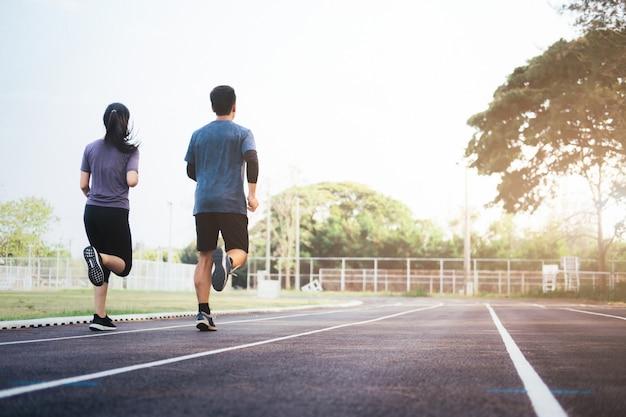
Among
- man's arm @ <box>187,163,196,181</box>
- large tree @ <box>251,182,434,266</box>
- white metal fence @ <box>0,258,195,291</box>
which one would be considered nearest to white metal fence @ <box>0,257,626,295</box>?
white metal fence @ <box>0,258,195,291</box>

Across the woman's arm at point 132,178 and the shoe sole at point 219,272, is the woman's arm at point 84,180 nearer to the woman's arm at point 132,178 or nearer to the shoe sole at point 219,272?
the woman's arm at point 132,178

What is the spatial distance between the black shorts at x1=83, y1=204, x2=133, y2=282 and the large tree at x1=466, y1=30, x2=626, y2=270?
20649 mm

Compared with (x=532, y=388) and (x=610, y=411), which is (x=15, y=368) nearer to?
(x=532, y=388)

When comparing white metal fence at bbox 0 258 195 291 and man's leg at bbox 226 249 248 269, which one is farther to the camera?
white metal fence at bbox 0 258 195 291

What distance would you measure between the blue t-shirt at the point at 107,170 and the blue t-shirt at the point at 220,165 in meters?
A: 0.74

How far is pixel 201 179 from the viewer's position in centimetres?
813

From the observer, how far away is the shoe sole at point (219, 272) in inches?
278

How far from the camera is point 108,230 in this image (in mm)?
8219

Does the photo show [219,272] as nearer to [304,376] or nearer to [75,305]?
[304,376]

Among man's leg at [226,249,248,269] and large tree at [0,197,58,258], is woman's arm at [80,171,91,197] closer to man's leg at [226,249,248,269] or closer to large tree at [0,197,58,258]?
man's leg at [226,249,248,269]

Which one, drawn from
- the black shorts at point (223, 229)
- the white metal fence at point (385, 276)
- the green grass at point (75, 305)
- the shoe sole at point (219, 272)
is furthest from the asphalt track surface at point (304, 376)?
the white metal fence at point (385, 276)

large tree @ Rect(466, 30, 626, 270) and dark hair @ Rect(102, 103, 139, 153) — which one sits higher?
large tree @ Rect(466, 30, 626, 270)

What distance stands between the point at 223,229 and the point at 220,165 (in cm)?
67

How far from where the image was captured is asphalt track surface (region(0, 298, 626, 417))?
3.42 meters
